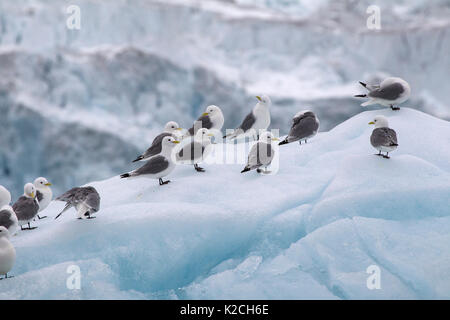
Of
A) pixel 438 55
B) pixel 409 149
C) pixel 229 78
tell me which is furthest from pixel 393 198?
pixel 438 55

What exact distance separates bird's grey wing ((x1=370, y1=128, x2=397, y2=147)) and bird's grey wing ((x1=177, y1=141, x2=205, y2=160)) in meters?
1.35

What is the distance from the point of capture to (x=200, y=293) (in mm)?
2820

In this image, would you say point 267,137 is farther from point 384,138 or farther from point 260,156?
point 384,138

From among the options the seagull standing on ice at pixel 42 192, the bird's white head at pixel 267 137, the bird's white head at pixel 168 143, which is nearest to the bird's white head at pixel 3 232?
the seagull standing on ice at pixel 42 192

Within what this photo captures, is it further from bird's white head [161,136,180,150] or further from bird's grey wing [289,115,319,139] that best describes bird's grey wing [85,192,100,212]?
bird's grey wing [289,115,319,139]

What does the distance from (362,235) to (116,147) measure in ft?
29.4

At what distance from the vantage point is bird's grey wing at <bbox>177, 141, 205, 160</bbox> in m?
3.67

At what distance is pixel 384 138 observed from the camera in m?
3.44

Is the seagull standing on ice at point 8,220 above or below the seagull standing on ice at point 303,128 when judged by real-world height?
below

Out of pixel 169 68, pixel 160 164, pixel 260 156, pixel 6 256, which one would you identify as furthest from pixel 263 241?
pixel 169 68

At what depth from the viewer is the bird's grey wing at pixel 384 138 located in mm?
3413

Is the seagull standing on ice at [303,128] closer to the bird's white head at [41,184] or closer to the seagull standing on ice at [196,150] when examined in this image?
the seagull standing on ice at [196,150]

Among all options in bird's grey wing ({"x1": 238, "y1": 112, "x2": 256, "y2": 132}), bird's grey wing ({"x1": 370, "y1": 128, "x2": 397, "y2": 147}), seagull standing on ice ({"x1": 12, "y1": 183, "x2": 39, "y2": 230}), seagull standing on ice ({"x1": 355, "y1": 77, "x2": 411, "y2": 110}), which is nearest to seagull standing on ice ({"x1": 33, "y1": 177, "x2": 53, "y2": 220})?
seagull standing on ice ({"x1": 12, "y1": 183, "x2": 39, "y2": 230})

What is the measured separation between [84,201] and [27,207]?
58 centimetres
